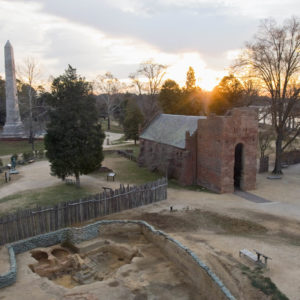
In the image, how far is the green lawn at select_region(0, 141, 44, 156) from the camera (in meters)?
44.2

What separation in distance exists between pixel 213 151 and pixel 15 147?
33.7 m

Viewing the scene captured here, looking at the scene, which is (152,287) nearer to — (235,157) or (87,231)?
(87,231)

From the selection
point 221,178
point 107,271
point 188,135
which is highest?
point 188,135

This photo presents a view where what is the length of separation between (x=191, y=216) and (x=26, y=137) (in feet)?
127

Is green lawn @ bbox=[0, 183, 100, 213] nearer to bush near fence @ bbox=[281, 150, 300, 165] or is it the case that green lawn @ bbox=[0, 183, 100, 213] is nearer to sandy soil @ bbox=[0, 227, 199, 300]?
sandy soil @ bbox=[0, 227, 199, 300]

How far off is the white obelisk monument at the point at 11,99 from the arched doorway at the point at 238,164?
35097 mm

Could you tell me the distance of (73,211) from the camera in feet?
55.5

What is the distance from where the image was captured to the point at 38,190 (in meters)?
24.4

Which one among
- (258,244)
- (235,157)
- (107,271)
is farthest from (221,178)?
(107,271)

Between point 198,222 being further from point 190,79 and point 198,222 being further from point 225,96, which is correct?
point 190,79

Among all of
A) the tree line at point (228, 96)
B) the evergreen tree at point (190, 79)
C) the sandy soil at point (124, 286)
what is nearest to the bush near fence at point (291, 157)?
the tree line at point (228, 96)

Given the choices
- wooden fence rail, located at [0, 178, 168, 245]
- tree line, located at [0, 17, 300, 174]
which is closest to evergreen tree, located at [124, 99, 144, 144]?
tree line, located at [0, 17, 300, 174]

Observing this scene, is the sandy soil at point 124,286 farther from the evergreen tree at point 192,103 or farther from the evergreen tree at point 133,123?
the evergreen tree at point 192,103

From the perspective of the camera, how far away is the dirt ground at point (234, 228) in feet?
38.6
